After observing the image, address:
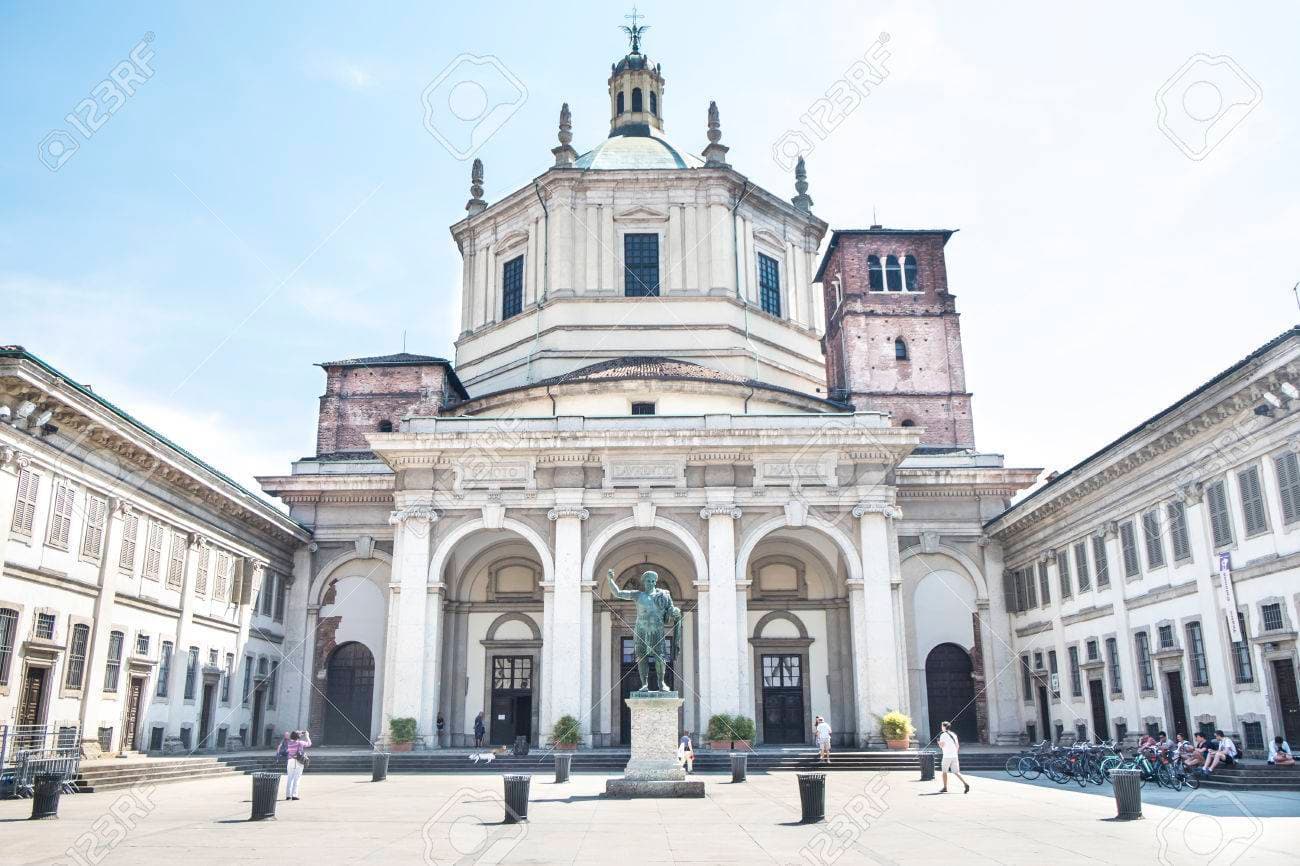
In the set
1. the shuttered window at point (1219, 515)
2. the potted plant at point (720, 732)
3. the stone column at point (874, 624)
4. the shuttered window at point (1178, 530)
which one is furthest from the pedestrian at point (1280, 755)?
the potted plant at point (720, 732)

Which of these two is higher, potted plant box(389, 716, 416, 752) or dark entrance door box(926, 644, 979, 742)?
dark entrance door box(926, 644, 979, 742)

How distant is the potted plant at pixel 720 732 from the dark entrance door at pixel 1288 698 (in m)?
13.7

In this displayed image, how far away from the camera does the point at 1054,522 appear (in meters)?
32.9

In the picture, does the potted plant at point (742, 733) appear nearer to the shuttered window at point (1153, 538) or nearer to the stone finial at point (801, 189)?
the shuttered window at point (1153, 538)

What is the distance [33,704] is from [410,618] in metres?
11.0

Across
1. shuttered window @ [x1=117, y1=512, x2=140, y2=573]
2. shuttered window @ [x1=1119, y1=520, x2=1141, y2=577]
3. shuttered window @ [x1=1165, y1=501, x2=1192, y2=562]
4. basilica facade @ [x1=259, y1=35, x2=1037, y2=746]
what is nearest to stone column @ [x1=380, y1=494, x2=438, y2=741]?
basilica facade @ [x1=259, y1=35, x2=1037, y2=746]

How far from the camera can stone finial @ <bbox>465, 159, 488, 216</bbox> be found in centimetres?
4716

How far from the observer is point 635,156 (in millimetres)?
45375

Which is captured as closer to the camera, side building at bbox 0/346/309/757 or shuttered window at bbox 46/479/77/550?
side building at bbox 0/346/309/757

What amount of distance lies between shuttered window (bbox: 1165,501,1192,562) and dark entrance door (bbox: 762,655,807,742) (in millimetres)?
13501

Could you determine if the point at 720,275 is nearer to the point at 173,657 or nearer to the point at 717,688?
the point at 717,688

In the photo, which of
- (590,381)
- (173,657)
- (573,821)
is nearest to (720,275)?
(590,381)

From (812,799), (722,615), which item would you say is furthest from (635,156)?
(812,799)

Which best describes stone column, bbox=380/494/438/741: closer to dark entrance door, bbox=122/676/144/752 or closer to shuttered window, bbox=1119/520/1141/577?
dark entrance door, bbox=122/676/144/752
